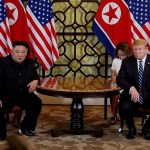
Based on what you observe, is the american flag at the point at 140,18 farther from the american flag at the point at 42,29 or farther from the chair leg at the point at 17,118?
the chair leg at the point at 17,118

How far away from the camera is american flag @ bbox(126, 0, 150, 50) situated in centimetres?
494

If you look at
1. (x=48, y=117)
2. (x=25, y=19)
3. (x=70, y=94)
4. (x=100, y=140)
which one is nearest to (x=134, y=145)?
(x=100, y=140)

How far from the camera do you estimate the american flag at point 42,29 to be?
16.0ft

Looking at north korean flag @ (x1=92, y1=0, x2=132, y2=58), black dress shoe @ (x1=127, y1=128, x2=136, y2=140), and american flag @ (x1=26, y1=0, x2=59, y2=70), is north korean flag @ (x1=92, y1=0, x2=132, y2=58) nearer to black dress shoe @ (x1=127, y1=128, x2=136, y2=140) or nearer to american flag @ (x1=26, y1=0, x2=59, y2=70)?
american flag @ (x1=26, y1=0, x2=59, y2=70)

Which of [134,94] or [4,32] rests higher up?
[4,32]

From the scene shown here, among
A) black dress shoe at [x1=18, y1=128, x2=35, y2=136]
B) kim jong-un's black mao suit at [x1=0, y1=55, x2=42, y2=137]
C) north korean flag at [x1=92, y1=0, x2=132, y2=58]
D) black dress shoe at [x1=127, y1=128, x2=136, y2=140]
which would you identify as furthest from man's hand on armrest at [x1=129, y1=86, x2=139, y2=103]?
north korean flag at [x1=92, y1=0, x2=132, y2=58]

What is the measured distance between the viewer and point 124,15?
16.1 ft

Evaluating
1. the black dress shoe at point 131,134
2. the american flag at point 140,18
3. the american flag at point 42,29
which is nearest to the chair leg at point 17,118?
the american flag at point 42,29

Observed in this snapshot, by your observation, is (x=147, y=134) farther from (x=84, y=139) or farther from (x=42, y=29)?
(x=42, y=29)

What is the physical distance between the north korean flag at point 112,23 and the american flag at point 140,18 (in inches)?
3.3

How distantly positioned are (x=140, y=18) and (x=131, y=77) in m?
1.55

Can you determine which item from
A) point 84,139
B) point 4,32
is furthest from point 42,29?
point 84,139

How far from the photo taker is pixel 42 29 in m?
4.91

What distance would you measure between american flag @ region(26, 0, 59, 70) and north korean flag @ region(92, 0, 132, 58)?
68 centimetres
